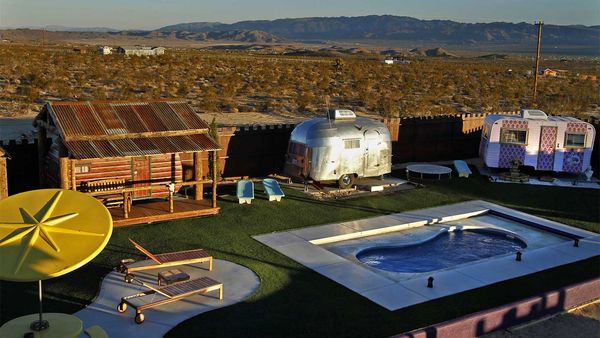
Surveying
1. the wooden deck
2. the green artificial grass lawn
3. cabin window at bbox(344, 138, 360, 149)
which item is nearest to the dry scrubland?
cabin window at bbox(344, 138, 360, 149)

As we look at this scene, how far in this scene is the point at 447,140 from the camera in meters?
27.6

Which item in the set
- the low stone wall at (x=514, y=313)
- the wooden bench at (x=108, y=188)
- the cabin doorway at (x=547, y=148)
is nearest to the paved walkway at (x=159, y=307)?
the low stone wall at (x=514, y=313)

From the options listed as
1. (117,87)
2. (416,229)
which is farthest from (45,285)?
(117,87)

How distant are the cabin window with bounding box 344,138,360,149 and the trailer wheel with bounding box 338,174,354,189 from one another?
1.00 metres

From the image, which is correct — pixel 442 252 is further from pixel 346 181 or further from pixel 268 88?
pixel 268 88

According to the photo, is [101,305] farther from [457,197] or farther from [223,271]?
[457,197]

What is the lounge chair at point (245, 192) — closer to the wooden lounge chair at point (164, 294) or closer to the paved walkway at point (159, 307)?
the paved walkway at point (159, 307)

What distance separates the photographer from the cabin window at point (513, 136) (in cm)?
2436

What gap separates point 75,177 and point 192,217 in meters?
3.34

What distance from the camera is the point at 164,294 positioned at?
11.3 meters

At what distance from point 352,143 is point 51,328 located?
536 inches

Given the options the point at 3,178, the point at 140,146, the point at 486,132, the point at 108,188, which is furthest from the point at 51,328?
the point at 486,132

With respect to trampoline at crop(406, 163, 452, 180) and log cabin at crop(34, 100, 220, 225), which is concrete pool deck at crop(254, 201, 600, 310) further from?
trampoline at crop(406, 163, 452, 180)

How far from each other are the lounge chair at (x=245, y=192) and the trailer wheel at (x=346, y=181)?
328 centimetres
